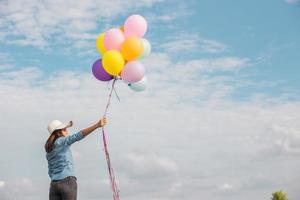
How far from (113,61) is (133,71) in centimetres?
36

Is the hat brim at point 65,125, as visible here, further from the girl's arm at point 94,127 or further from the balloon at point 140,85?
the balloon at point 140,85

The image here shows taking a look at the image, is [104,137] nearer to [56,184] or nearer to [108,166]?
[108,166]

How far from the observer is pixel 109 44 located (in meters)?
8.37

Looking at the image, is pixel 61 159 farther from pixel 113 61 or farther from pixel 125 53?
pixel 125 53

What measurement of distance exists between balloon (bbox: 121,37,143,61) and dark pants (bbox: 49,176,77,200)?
2.32 m

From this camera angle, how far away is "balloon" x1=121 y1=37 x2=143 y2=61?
8.14 metres

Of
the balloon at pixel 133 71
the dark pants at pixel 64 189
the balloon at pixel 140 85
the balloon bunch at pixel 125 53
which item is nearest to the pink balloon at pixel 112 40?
the balloon bunch at pixel 125 53

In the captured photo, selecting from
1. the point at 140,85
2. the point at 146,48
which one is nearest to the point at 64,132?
the point at 140,85

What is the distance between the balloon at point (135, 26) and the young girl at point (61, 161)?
2.25m

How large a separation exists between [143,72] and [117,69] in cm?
43

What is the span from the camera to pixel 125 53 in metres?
8.23

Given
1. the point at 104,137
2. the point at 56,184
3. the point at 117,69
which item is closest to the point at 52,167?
the point at 56,184

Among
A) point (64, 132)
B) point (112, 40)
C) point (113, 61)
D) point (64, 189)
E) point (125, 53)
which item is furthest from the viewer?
point (112, 40)

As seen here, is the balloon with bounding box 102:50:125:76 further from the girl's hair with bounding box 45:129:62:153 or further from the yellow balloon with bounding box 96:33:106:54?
the girl's hair with bounding box 45:129:62:153
